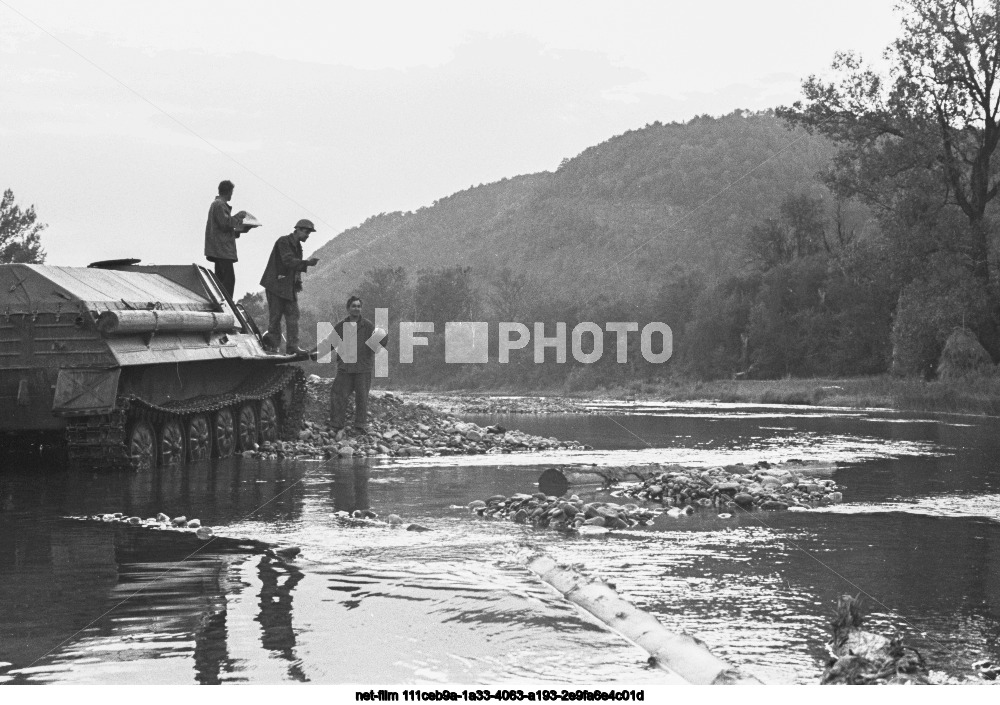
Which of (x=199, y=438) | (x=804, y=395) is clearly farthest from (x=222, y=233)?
(x=804, y=395)

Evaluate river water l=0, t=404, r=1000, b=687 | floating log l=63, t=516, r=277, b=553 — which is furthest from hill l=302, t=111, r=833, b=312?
floating log l=63, t=516, r=277, b=553

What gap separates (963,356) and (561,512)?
31216mm

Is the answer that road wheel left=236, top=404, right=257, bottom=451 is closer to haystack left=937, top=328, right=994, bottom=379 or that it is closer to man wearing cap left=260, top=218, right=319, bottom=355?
man wearing cap left=260, top=218, right=319, bottom=355

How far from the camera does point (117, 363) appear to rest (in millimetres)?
14898

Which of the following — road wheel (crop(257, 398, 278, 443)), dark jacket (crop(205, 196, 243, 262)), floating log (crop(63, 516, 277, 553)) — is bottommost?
floating log (crop(63, 516, 277, 553))

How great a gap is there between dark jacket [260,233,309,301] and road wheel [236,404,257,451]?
6.43 ft

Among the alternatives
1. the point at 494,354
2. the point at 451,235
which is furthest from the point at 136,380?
the point at 451,235

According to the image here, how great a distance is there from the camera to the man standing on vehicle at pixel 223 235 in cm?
1972

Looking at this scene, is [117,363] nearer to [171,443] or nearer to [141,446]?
[141,446]

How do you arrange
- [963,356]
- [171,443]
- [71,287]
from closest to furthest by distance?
[71,287] < [171,443] < [963,356]

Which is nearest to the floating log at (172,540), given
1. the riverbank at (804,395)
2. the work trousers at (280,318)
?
the work trousers at (280,318)

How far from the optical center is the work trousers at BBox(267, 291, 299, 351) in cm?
2088

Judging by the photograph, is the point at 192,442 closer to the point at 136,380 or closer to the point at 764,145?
the point at 136,380

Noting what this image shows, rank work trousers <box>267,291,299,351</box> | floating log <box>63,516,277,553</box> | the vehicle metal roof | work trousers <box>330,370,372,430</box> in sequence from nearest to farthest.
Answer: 1. floating log <box>63,516,277,553</box>
2. the vehicle metal roof
3. work trousers <box>267,291,299,351</box>
4. work trousers <box>330,370,372,430</box>
